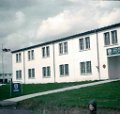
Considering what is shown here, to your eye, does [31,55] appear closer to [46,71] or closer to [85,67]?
[46,71]

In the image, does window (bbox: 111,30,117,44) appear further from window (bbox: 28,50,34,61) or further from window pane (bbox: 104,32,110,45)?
window (bbox: 28,50,34,61)

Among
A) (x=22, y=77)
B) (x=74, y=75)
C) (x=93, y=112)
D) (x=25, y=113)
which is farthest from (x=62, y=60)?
(x=93, y=112)

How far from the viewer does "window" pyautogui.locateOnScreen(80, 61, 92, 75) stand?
144 ft

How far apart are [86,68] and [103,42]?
4618 millimetres

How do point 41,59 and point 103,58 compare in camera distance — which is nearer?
point 103,58

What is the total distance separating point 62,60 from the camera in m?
49.0

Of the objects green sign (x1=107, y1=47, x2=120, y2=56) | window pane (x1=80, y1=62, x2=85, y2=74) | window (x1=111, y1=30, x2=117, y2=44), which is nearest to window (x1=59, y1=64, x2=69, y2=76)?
window pane (x1=80, y1=62, x2=85, y2=74)

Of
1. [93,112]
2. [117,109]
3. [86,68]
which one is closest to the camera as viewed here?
[93,112]

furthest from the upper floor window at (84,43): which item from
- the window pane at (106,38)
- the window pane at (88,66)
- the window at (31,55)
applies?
the window at (31,55)

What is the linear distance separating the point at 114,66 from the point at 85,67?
14.3 feet

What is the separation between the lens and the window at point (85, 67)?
43750 mm

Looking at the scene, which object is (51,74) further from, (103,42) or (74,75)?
(103,42)

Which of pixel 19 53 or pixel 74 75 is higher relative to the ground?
pixel 19 53

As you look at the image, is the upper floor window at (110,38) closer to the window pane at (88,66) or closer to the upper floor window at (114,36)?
the upper floor window at (114,36)
